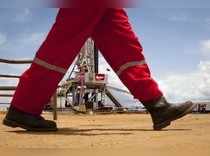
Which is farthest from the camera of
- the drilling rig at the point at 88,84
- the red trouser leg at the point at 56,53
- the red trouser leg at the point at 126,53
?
the drilling rig at the point at 88,84

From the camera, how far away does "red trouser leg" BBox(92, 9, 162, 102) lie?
4.14 meters

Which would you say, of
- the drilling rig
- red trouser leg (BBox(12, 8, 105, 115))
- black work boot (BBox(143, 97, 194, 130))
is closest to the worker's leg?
black work boot (BBox(143, 97, 194, 130))

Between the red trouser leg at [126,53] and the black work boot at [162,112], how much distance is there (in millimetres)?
60

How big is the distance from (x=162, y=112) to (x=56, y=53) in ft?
3.20

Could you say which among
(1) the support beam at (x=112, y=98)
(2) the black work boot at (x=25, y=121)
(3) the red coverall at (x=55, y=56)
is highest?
(1) the support beam at (x=112, y=98)

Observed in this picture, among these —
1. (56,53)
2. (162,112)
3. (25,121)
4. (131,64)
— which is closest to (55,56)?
(56,53)

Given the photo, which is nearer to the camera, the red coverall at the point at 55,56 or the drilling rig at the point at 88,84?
the red coverall at the point at 55,56

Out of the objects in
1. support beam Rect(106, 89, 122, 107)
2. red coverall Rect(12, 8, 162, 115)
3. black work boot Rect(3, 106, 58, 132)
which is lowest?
black work boot Rect(3, 106, 58, 132)

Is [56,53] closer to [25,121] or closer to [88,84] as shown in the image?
[25,121]

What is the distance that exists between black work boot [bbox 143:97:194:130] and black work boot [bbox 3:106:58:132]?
82 cm

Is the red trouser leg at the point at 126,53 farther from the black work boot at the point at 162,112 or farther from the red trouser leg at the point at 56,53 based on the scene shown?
the red trouser leg at the point at 56,53

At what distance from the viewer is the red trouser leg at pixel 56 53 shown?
384 cm

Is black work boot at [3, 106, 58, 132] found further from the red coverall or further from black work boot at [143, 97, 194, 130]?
black work boot at [143, 97, 194, 130]

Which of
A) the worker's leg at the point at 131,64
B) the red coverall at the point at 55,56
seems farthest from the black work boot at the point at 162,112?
the red coverall at the point at 55,56
